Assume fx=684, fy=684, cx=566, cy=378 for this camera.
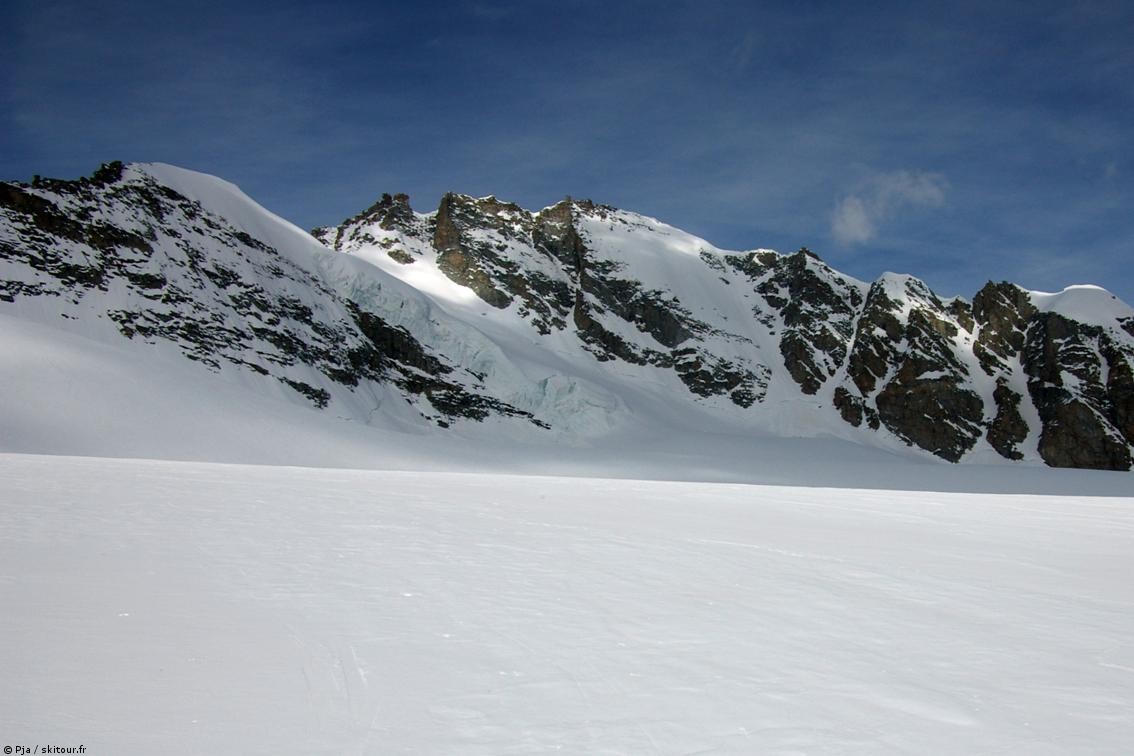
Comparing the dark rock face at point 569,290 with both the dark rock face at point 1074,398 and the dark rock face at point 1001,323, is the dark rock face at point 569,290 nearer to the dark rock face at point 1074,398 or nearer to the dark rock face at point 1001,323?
the dark rock face at point 1001,323

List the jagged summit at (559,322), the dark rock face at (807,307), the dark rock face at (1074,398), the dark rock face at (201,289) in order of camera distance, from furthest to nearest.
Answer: the dark rock face at (807,307) < the dark rock face at (1074,398) < the jagged summit at (559,322) < the dark rock face at (201,289)

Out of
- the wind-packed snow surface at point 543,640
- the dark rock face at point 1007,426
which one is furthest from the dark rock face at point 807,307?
the wind-packed snow surface at point 543,640

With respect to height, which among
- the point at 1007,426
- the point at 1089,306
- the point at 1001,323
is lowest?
the point at 1007,426

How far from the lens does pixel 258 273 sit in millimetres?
67812

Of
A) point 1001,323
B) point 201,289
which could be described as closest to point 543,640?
point 201,289

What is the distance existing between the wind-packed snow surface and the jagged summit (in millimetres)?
52871

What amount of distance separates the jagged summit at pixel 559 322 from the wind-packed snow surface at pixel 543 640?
2082 inches

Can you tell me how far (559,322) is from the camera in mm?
101250

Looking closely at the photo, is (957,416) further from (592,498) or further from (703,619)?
(703,619)

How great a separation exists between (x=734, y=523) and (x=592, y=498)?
4977 millimetres

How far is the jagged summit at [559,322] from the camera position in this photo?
2309 inches

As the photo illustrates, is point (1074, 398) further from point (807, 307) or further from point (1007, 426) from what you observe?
point (807, 307)

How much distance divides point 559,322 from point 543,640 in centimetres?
9669

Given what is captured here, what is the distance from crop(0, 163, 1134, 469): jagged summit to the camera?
192 ft
